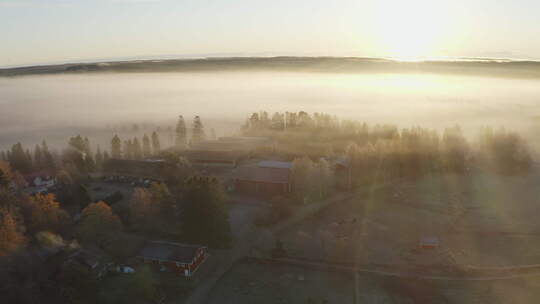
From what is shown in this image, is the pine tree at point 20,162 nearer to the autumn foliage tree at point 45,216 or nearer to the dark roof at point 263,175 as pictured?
the autumn foliage tree at point 45,216

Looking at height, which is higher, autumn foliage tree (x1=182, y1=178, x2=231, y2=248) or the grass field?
autumn foliage tree (x1=182, y1=178, x2=231, y2=248)

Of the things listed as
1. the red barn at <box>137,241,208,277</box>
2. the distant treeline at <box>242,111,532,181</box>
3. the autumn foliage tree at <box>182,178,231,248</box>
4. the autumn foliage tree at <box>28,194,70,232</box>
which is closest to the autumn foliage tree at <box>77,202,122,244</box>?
the autumn foliage tree at <box>28,194,70,232</box>

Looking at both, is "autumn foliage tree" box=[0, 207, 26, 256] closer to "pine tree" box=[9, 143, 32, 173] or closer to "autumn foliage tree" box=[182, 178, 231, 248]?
"autumn foliage tree" box=[182, 178, 231, 248]

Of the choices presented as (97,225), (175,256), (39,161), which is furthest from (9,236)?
(39,161)

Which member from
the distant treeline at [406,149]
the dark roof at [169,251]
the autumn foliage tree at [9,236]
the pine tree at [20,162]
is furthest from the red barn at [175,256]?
the pine tree at [20,162]

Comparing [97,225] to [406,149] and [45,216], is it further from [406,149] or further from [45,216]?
[406,149]

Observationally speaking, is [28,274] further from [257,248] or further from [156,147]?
[156,147]

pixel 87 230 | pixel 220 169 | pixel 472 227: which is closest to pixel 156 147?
pixel 220 169
